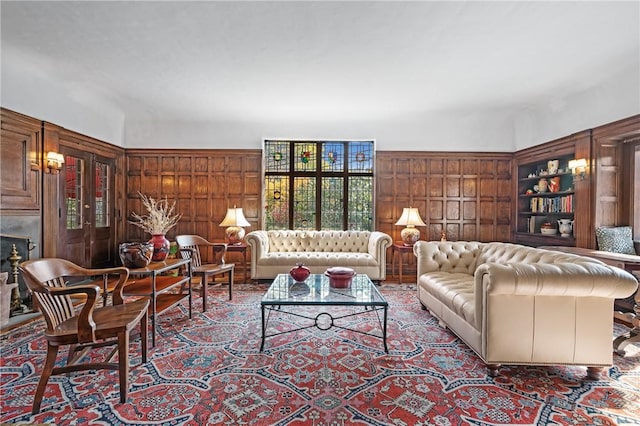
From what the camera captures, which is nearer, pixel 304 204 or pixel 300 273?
pixel 300 273

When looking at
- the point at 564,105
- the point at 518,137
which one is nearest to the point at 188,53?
the point at 564,105

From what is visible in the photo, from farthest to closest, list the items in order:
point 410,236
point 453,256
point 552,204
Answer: point 410,236
point 552,204
point 453,256

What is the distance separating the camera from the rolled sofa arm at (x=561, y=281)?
2.15 meters

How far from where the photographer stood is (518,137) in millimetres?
5836

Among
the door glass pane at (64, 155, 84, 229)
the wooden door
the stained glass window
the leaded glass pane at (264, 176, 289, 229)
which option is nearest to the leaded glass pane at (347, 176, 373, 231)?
the stained glass window

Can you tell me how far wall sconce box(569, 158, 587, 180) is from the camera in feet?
14.6

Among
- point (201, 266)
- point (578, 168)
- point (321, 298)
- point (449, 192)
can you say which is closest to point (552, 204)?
point (578, 168)

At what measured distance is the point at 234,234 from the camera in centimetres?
550

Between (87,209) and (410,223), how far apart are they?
534 cm

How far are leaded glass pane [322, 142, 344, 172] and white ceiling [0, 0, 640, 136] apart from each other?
4.03 ft

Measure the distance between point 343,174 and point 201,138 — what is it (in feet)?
9.18

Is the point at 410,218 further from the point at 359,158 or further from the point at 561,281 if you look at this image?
the point at 561,281

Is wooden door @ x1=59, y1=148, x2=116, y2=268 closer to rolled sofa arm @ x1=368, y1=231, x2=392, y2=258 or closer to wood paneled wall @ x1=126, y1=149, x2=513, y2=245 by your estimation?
wood paneled wall @ x1=126, y1=149, x2=513, y2=245

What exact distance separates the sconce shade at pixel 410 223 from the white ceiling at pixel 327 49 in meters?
1.83
